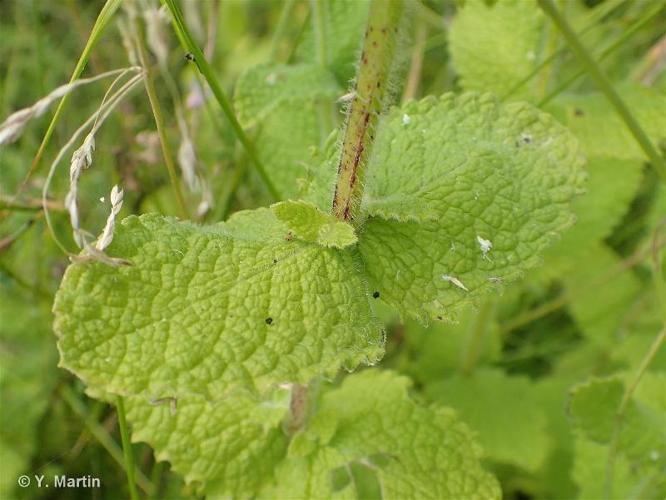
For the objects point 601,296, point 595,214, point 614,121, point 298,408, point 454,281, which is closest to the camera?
point 454,281

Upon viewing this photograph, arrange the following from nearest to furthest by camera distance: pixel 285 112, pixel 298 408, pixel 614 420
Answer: pixel 298 408
pixel 614 420
pixel 285 112

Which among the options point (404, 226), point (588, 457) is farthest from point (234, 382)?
point (588, 457)

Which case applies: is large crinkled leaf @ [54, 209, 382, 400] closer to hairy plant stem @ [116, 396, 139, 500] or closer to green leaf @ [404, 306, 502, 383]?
hairy plant stem @ [116, 396, 139, 500]

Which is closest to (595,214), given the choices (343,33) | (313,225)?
(343,33)

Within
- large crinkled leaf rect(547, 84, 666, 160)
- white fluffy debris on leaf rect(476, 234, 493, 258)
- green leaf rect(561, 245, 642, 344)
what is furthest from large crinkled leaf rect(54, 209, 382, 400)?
green leaf rect(561, 245, 642, 344)

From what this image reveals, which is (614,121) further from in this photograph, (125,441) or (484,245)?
(125,441)

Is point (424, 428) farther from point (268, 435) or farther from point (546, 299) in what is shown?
point (546, 299)
